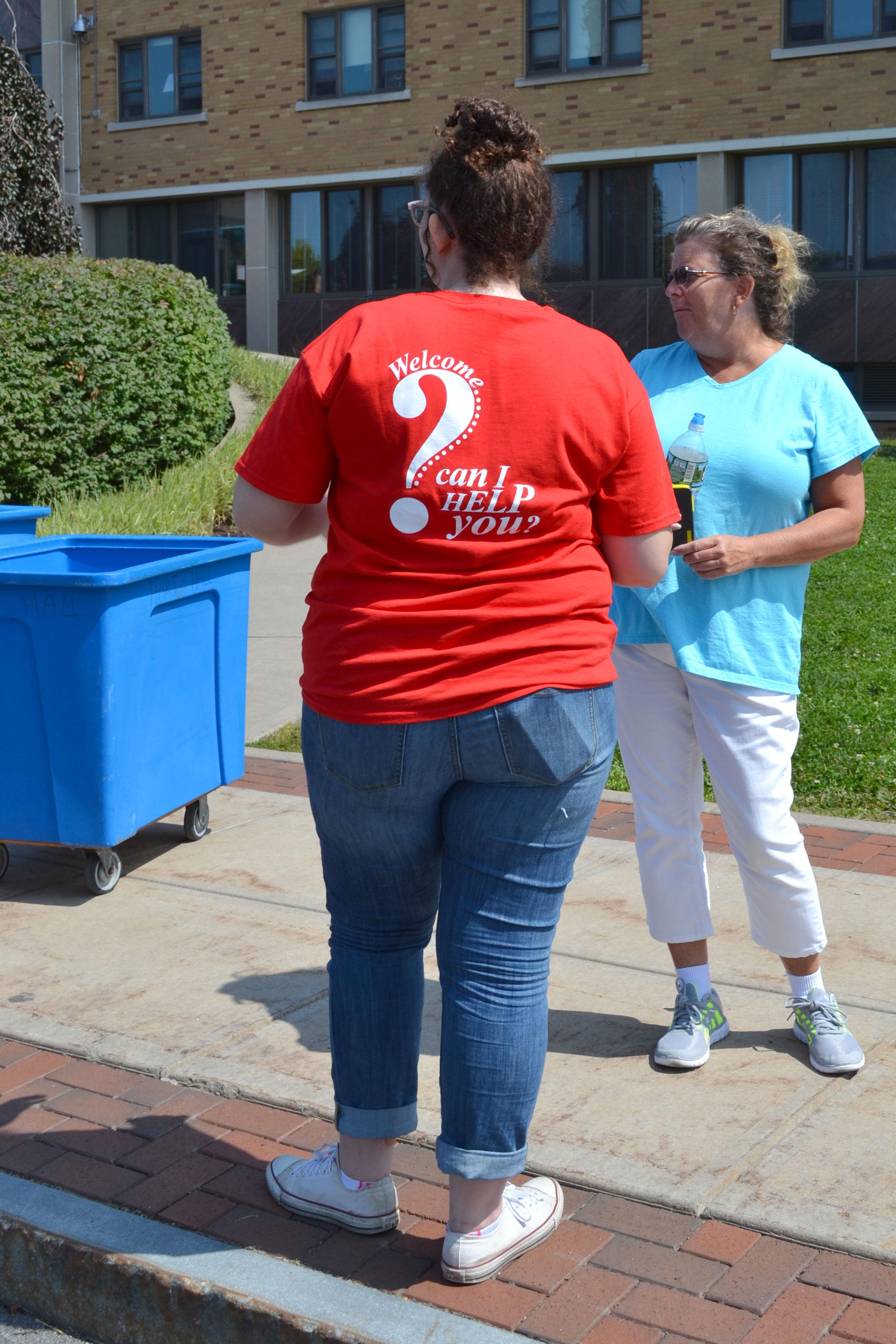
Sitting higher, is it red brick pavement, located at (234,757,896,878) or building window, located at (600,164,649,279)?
building window, located at (600,164,649,279)

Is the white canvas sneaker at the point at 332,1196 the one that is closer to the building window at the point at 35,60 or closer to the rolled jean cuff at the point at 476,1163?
the rolled jean cuff at the point at 476,1163

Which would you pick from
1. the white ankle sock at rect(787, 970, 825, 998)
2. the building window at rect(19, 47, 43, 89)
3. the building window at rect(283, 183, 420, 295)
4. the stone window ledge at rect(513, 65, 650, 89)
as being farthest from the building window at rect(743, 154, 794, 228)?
the white ankle sock at rect(787, 970, 825, 998)

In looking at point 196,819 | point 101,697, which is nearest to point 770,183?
point 196,819

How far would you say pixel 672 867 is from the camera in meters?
3.62

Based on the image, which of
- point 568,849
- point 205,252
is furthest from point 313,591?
point 205,252

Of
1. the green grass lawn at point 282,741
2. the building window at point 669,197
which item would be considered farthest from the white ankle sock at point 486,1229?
the building window at point 669,197

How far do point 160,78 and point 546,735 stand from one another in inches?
1107

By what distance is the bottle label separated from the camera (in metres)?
3.31

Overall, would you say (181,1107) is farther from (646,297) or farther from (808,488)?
(646,297)

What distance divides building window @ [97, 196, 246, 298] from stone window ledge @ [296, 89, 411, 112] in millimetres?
2197

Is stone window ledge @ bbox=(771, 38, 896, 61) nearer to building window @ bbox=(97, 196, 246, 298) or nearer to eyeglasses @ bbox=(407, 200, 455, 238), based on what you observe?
building window @ bbox=(97, 196, 246, 298)

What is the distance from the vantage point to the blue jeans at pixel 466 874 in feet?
8.01

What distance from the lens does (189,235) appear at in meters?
28.0

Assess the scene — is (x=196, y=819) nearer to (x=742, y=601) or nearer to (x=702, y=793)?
(x=702, y=793)
